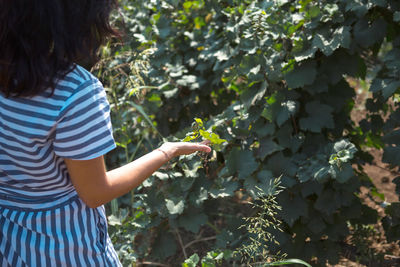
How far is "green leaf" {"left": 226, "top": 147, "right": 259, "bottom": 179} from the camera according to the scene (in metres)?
2.28

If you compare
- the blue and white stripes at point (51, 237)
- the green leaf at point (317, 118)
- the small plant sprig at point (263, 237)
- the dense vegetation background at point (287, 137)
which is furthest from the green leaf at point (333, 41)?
the blue and white stripes at point (51, 237)

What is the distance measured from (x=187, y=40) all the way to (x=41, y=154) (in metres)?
1.98

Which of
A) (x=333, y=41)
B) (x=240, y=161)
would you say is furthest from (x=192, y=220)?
(x=333, y=41)

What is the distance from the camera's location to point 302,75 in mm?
2248

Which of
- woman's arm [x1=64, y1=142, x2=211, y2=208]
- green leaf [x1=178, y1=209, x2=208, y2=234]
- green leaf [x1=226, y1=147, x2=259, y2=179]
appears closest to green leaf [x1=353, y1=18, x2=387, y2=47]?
green leaf [x1=226, y1=147, x2=259, y2=179]

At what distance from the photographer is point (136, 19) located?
317cm

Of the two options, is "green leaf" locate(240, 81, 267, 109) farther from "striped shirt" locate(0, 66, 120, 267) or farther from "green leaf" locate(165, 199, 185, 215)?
"striped shirt" locate(0, 66, 120, 267)

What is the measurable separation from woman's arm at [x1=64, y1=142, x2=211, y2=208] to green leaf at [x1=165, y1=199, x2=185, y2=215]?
3.17 ft

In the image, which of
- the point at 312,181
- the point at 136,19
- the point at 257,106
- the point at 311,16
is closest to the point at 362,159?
the point at 312,181

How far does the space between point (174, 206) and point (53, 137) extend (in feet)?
4.06

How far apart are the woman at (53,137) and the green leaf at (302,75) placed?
113 cm

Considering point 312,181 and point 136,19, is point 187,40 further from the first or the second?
point 312,181

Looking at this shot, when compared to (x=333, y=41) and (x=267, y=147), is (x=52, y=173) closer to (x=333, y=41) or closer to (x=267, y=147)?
(x=267, y=147)

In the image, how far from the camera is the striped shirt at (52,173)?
113cm
